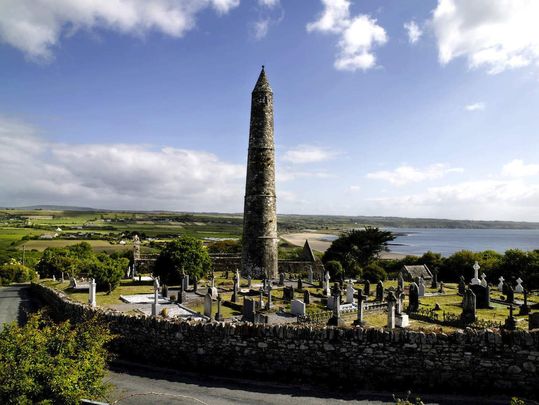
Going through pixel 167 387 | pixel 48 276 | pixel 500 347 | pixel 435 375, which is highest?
pixel 500 347

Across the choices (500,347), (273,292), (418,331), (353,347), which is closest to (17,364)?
Answer: (353,347)

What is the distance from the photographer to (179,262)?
2784 cm

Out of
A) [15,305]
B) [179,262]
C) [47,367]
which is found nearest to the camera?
[47,367]

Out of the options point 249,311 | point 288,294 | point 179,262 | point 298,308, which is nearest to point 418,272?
point 288,294

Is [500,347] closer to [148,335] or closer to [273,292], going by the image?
[148,335]

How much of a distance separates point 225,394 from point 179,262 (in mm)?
19425

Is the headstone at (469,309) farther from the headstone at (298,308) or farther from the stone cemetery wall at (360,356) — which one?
the stone cemetery wall at (360,356)

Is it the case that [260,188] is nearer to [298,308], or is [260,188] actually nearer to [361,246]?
Answer: [298,308]

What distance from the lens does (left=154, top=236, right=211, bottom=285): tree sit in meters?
27.8

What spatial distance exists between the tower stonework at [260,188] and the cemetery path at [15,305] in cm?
1400

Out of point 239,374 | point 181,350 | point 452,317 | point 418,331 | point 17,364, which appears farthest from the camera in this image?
point 452,317

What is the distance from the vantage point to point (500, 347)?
8.86m

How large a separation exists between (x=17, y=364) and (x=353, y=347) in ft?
23.1

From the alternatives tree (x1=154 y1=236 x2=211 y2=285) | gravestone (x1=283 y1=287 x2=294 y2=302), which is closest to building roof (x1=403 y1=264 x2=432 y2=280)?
gravestone (x1=283 y1=287 x2=294 y2=302)
